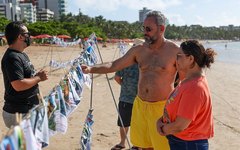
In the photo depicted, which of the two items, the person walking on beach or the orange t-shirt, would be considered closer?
the orange t-shirt

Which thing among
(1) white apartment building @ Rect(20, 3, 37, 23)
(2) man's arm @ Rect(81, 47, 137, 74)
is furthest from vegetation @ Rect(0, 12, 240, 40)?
(2) man's arm @ Rect(81, 47, 137, 74)

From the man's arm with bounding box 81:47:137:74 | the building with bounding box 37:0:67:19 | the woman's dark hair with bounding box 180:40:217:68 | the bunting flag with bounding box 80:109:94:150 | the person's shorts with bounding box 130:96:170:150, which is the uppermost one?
the building with bounding box 37:0:67:19

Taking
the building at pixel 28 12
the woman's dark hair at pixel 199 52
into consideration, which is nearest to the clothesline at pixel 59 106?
the woman's dark hair at pixel 199 52

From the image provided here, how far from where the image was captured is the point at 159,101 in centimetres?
422

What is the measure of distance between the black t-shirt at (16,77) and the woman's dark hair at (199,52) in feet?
5.41

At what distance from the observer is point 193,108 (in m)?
2.90

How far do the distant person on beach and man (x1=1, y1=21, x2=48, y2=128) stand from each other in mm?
1458

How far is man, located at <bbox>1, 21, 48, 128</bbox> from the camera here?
3.61 m

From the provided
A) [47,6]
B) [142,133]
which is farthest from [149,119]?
[47,6]

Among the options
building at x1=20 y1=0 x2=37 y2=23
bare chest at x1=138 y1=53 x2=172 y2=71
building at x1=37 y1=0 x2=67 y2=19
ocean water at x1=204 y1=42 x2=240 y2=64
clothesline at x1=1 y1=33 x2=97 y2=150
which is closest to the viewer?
clothesline at x1=1 y1=33 x2=97 y2=150

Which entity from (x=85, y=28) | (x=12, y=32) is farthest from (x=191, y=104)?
(x=85, y=28)

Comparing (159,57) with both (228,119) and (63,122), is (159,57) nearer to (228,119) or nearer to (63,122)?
(63,122)

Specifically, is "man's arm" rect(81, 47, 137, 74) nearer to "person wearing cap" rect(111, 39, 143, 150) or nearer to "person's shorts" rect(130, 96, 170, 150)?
"person's shorts" rect(130, 96, 170, 150)

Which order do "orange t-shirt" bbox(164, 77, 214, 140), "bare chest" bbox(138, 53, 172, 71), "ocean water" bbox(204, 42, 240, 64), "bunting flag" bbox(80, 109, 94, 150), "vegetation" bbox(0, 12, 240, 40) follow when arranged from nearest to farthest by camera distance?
"orange t-shirt" bbox(164, 77, 214, 140) < "bare chest" bbox(138, 53, 172, 71) < "bunting flag" bbox(80, 109, 94, 150) < "ocean water" bbox(204, 42, 240, 64) < "vegetation" bbox(0, 12, 240, 40)
